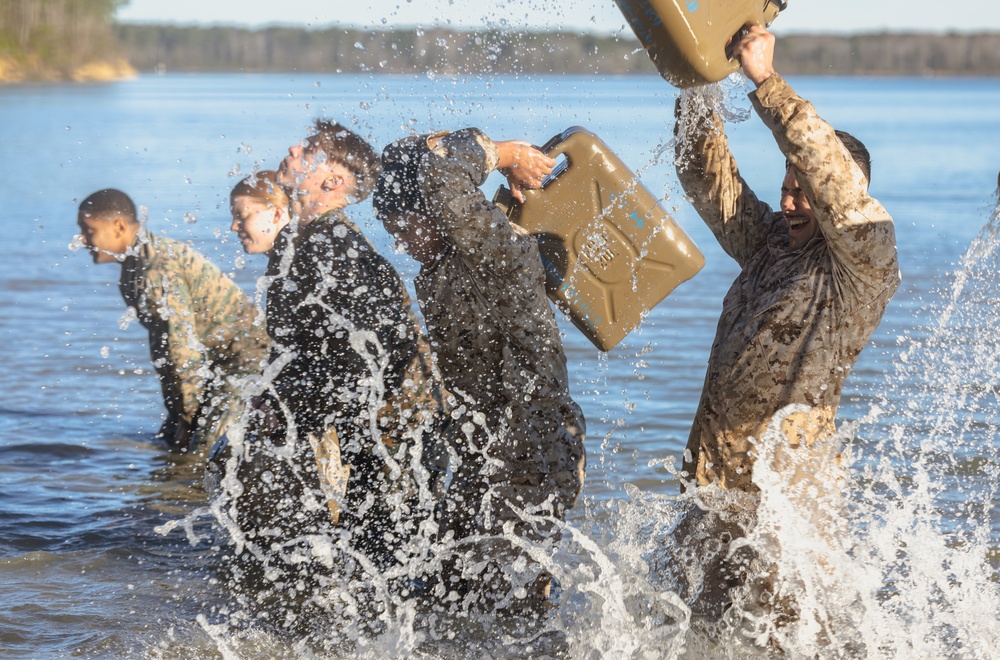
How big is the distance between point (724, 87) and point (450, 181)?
104 centimetres

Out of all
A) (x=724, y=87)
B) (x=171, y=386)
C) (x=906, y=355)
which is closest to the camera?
(x=724, y=87)

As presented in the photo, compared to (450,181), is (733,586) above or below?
below

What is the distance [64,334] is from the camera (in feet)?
33.0

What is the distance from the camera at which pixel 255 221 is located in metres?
5.53

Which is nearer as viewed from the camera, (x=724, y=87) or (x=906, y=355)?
(x=724, y=87)

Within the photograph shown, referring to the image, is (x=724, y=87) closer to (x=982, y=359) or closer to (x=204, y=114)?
(x=982, y=359)

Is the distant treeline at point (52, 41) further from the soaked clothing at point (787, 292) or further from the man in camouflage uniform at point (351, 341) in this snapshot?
the soaked clothing at point (787, 292)

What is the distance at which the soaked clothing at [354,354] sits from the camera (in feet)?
15.3

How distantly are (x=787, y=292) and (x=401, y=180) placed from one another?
1.42 m

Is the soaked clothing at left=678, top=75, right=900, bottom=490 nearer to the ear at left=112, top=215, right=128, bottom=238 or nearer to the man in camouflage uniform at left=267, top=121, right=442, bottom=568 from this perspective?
the man in camouflage uniform at left=267, top=121, right=442, bottom=568

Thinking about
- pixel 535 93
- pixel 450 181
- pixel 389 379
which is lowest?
pixel 389 379

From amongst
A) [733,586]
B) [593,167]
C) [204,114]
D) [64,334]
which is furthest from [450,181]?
[204,114]

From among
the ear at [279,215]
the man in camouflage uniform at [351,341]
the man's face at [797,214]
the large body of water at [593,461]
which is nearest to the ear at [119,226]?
the large body of water at [593,461]

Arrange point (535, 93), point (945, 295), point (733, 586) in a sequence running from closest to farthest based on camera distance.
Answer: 1. point (733, 586)
2. point (535, 93)
3. point (945, 295)
